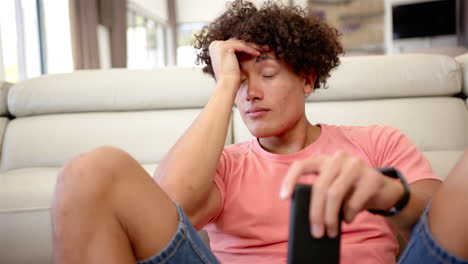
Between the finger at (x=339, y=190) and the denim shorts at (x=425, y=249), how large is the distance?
14cm

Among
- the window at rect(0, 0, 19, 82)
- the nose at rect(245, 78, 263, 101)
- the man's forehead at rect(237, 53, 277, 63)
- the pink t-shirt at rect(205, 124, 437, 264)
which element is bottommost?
the pink t-shirt at rect(205, 124, 437, 264)

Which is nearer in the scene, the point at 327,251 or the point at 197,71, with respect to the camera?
the point at 327,251

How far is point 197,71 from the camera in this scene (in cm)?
207

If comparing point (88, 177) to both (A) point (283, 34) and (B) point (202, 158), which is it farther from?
(A) point (283, 34)

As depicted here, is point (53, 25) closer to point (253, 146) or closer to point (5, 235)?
point (5, 235)

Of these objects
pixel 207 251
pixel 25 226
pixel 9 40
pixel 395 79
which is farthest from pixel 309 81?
pixel 9 40

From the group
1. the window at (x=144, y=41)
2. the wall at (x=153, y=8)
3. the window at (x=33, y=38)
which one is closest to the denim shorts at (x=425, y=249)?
the window at (x=33, y=38)

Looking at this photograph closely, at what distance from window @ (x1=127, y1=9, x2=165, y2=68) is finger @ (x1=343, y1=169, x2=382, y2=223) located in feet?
21.1

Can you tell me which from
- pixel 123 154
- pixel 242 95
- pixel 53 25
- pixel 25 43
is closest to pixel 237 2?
pixel 242 95

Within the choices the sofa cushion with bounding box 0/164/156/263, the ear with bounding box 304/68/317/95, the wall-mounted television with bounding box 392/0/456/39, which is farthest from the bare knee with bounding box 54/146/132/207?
the wall-mounted television with bounding box 392/0/456/39

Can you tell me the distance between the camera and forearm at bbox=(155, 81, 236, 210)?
86cm

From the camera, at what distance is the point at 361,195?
51 cm

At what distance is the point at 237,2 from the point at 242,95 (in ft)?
1.10

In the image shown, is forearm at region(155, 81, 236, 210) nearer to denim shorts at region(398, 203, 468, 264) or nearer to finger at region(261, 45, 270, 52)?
finger at region(261, 45, 270, 52)
